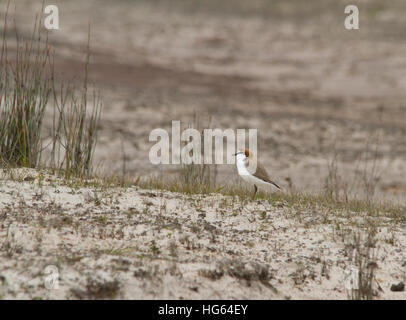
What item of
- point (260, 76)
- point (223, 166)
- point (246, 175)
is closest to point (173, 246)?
→ point (246, 175)

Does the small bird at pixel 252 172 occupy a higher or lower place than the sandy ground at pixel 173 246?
higher

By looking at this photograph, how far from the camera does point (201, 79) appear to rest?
19375 mm

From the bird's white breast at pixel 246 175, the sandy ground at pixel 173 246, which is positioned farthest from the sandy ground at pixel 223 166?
the bird's white breast at pixel 246 175

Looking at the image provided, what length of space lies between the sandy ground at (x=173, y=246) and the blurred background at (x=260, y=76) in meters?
3.21

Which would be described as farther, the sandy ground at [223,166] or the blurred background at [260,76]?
the blurred background at [260,76]

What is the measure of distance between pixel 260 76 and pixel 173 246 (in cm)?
1600

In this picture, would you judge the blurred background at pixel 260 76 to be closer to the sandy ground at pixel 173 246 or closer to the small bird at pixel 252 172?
the small bird at pixel 252 172

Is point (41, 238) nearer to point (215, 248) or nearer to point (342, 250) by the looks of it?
point (215, 248)

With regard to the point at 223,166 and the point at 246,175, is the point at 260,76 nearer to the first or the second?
the point at 223,166

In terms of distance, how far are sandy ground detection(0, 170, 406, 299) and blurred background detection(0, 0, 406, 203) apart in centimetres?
321

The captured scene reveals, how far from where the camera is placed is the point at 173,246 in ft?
15.6

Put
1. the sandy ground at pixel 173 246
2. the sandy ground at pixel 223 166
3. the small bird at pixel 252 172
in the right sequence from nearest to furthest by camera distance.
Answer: the sandy ground at pixel 173 246
the sandy ground at pixel 223 166
the small bird at pixel 252 172

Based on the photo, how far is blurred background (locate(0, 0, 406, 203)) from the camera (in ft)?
39.2

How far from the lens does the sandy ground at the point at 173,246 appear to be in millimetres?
4172
